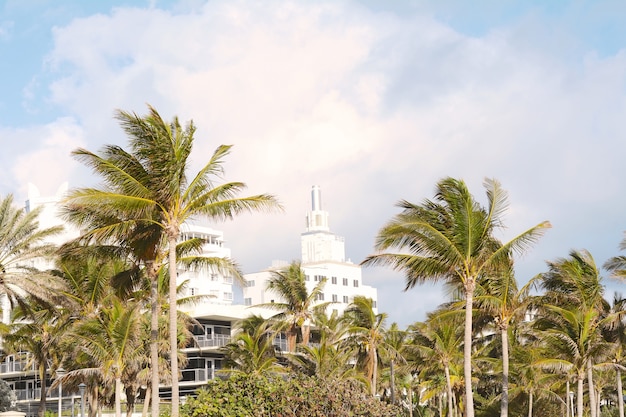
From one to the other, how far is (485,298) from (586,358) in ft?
28.5

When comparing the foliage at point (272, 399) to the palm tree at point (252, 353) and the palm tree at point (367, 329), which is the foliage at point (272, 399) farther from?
the palm tree at point (367, 329)

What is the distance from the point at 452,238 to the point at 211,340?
132 ft

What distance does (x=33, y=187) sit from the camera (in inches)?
3907

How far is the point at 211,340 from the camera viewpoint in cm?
6738

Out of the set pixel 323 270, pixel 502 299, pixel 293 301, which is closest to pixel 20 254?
pixel 502 299

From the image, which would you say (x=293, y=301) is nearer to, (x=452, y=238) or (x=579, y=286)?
(x=579, y=286)

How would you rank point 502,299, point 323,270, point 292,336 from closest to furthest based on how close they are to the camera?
point 502,299 < point 292,336 < point 323,270

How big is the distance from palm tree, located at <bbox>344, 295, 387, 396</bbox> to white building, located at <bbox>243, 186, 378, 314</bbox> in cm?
4999

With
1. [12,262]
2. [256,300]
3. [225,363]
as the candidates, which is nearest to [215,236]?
[256,300]

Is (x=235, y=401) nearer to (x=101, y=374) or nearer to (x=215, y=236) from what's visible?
(x=101, y=374)

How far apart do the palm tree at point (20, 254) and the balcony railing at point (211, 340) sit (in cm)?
3149

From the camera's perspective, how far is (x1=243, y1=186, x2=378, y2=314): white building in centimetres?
11850

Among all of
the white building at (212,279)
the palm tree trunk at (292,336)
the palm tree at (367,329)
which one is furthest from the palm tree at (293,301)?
the white building at (212,279)

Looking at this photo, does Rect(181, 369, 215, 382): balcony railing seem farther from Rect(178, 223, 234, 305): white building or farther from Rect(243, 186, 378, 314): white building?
Rect(243, 186, 378, 314): white building
